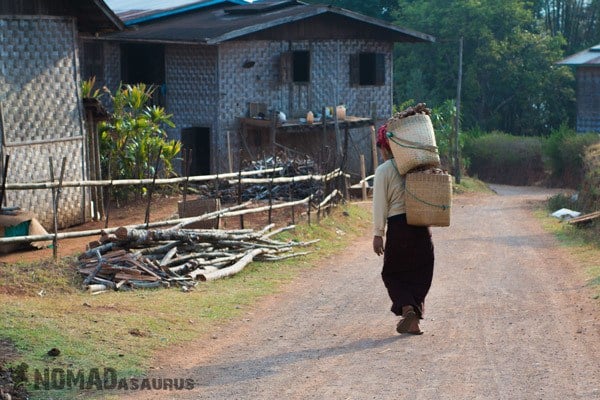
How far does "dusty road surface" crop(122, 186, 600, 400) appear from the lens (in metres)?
6.25

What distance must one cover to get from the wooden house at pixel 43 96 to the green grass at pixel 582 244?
7261 mm

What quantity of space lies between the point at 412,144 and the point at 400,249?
2.81 ft

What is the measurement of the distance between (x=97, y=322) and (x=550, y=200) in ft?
53.7

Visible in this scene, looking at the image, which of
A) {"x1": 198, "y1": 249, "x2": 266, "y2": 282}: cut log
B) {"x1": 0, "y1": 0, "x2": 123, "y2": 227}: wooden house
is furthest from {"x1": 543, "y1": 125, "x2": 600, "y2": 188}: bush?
{"x1": 198, "y1": 249, "x2": 266, "y2": 282}: cut log

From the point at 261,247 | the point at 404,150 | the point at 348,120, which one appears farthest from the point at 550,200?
the point at 404,150

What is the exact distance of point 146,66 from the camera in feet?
81.9

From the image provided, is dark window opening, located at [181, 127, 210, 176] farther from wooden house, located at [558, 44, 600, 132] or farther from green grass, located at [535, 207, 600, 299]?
wooden house, located at [558, 44, 600, 132]

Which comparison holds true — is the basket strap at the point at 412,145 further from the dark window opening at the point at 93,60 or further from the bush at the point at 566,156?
the bush at the point at 566,156

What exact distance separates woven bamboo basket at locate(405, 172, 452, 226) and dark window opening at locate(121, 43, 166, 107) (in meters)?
17.0

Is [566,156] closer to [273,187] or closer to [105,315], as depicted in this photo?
[273,187]

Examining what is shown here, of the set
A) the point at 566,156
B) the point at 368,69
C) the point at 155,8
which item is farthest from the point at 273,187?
the point at 566,156

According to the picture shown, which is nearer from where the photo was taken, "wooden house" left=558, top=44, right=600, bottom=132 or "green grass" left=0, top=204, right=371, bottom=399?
"green grass" left=0, top=204, right=371, bottom=399

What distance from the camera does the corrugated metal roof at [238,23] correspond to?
2235 cm

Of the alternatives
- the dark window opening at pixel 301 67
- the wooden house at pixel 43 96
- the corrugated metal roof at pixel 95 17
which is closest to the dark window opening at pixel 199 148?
the dark window opening at pixel 301 67
